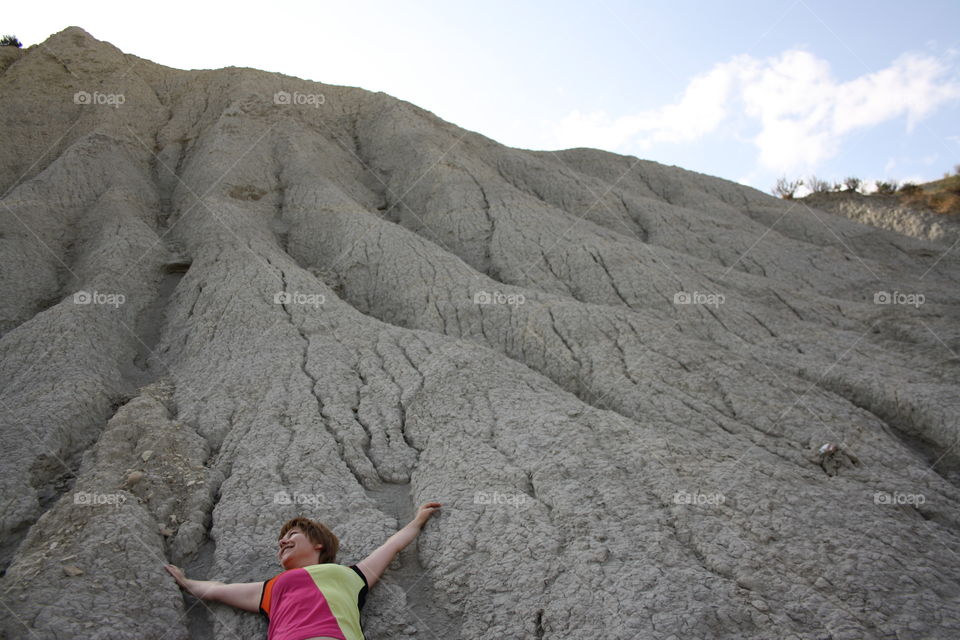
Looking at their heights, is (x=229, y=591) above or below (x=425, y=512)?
below

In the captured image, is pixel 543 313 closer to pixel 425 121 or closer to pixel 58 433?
pixel 58 433

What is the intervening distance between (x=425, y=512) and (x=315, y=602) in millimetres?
1318

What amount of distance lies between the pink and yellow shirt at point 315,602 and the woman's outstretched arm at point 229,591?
85 millimetres

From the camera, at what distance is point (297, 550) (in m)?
4.16

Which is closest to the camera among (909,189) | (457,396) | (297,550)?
(297,550)

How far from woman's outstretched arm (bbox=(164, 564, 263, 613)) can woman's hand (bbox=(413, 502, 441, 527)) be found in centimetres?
130

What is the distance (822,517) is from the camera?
15.7ft

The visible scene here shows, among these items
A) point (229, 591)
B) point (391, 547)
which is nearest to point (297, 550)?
point (229, 591)

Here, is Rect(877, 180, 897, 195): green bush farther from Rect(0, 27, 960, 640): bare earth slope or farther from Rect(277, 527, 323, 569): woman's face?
Rect(277, 527, 323, 569): woman's face

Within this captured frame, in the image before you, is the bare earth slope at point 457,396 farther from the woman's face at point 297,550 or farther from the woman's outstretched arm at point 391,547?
the woman's face at point 297,550

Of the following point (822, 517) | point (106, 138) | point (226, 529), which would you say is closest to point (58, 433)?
point (226, 529)

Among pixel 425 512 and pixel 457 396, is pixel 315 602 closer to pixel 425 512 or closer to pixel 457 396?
pixel 425 512

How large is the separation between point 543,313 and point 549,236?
10.9 ft

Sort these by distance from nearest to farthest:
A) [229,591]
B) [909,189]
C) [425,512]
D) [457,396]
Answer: [229,591]
[425,512]
[457,396]
[909,189]
